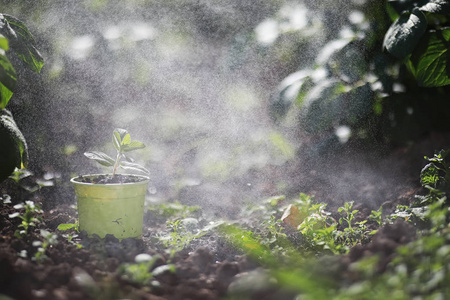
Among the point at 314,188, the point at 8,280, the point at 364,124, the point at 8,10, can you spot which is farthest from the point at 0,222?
the point at 364,124

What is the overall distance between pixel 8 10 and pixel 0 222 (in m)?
1.14

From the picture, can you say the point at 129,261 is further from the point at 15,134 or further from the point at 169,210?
the point at 169,210

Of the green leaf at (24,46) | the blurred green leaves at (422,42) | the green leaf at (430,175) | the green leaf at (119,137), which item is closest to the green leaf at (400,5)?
the blurred green leaves at (422,42)

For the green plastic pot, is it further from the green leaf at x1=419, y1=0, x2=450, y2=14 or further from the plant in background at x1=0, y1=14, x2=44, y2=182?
the green leaf at x1=419, y1=0, x2=450, y2=14

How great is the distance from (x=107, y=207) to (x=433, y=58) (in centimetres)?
111

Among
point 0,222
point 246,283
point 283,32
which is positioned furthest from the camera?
point 283,32

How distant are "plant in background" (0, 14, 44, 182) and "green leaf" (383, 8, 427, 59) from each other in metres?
1.05

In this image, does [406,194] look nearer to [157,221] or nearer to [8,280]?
[157,221]

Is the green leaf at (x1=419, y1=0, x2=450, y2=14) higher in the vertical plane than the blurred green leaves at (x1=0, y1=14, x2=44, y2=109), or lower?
higher

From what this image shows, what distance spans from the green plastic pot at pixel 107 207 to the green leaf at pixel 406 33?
0.86 meters

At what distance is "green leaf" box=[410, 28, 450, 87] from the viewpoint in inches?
55.5

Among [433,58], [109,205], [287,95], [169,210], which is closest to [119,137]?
[109,205]

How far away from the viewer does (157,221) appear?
1.75 meters

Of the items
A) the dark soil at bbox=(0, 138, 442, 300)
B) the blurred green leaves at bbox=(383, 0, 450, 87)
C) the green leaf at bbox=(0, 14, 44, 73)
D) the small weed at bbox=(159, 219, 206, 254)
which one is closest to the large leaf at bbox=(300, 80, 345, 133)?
the blurred green leaves at bbox=(383, 0, 450, 87)
